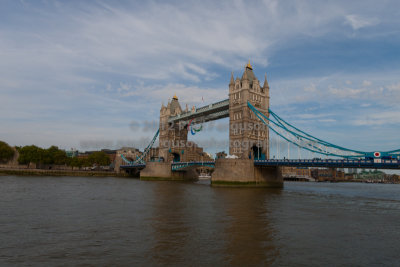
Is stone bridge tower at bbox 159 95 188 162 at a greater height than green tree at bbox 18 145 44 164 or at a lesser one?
greater

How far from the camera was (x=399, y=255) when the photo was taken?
11.7 metres

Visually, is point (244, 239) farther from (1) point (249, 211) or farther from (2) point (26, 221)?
(2) point (26, 221)

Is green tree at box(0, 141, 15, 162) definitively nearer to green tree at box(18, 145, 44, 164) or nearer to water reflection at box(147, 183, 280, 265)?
green tree at box(18, 145, 44, 164)

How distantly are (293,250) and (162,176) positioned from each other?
209 ft

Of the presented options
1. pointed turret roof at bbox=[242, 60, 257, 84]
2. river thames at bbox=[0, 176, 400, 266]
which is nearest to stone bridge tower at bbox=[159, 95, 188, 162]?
pointed turret roof at bbox=[242, 60, 257, 84]

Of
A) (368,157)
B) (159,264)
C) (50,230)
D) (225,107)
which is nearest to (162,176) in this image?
(225,107)

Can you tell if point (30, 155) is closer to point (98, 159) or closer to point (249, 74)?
point (98, 159)

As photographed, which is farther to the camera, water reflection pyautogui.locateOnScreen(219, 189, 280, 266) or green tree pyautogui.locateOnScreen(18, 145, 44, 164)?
green tree pyautogui.locateOnScreen(18, 145, 44, 164)

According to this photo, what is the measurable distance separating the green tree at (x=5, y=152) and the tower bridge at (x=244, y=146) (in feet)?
149

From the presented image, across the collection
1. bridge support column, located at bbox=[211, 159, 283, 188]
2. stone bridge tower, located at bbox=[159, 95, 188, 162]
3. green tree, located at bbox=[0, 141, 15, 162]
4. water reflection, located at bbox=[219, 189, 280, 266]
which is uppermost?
stone bridge tower, located at bbox=[159, 95, 188, 162]

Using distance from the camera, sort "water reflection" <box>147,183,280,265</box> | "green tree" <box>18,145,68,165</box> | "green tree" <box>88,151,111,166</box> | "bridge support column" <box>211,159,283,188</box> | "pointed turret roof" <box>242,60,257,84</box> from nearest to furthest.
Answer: "water reflection" <box>147,183,280,265</box>, "bridge support column" <box>211,159,283,188</box>, "pointed turret roof" <box>242,60,257,84</box>, "green tree" <box>18,145,68,165</box>, "green tree" <box>88,151,111,166</box>

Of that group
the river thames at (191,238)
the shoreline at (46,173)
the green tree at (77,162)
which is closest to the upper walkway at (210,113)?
the shoreline at (46,173)

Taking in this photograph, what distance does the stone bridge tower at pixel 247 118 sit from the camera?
56316 mm

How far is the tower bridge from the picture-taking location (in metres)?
42.0
